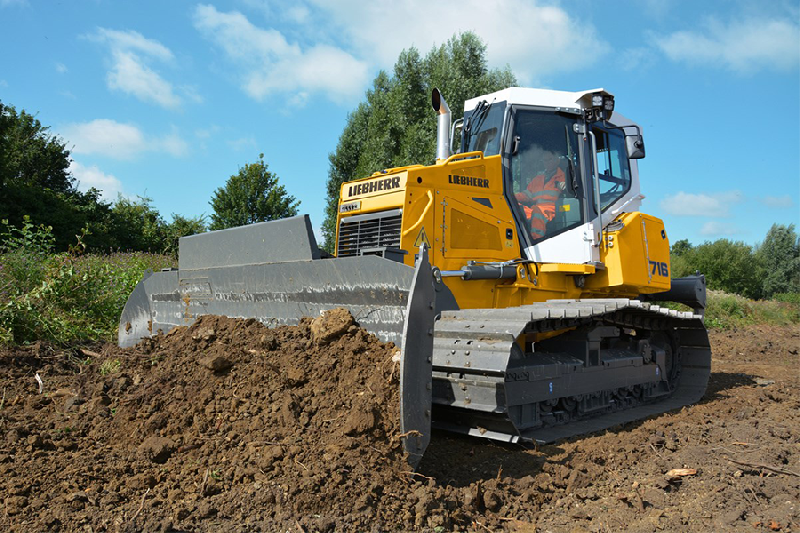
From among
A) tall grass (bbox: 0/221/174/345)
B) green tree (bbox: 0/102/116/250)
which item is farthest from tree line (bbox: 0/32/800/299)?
tall grass (bbox: 0/221/174/345)

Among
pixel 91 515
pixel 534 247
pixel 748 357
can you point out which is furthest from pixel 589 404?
pixel 748 357

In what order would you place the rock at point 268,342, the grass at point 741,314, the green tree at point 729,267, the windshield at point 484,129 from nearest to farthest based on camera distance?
the rock at point 268,342 < the windshield at point 484,129 < the grass at point 741,314 < the green tree at point 729,267

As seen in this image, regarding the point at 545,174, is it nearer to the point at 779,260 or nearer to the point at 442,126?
the point at 442,126

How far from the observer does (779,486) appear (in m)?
4.19

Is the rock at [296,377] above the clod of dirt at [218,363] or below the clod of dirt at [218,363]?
below

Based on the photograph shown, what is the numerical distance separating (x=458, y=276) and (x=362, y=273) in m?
1.23

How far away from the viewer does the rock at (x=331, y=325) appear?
175 inches

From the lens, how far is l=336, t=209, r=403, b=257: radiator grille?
5676 millimetres

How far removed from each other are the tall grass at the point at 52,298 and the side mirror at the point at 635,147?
22.1ft

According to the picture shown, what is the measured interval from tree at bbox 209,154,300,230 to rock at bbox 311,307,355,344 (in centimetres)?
2081

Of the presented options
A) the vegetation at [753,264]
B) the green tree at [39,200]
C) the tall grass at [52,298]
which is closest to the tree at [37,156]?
the green tree at [39,200]

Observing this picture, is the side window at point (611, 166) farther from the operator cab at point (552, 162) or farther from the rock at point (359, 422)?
the rock at point (359, 422)

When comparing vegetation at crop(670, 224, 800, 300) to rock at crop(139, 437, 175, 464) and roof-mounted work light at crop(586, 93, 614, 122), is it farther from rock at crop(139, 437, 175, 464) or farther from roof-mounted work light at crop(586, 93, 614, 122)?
rock at crop(139, 437, 175, 464)

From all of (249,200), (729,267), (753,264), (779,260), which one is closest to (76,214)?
(249,200)
